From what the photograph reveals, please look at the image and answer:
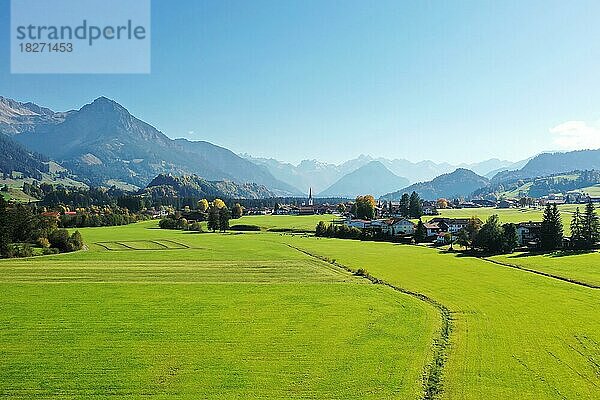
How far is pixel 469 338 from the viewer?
31.1 meters

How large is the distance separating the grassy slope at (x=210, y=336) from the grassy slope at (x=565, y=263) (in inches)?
934

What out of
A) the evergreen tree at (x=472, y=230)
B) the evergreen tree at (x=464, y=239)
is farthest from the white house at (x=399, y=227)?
the evergreen tree at (x=464, y=239)

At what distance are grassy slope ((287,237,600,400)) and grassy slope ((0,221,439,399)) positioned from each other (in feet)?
8.67

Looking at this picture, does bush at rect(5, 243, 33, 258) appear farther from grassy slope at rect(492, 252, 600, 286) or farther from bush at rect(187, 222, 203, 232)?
grassy slope at rect(492, 252, 600, 286)

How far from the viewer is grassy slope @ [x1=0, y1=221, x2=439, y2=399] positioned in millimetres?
23312

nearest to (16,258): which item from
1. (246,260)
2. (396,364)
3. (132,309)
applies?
(246,260)

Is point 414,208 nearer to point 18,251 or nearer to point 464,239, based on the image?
point 464,239

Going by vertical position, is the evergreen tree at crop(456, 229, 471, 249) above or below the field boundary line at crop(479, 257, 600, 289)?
above

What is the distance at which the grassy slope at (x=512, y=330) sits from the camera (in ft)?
77.8

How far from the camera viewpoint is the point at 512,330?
109 ft

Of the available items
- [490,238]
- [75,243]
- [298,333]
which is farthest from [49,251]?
[490,238]

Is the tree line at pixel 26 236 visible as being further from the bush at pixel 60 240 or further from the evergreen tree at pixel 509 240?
the evergreen tree at pixel 509 240

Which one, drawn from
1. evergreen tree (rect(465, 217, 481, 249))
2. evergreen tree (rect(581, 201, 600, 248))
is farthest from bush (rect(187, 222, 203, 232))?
evergreen tree (rect(581, 201, 600, 248))

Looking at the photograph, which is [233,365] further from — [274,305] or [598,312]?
[598,312]
